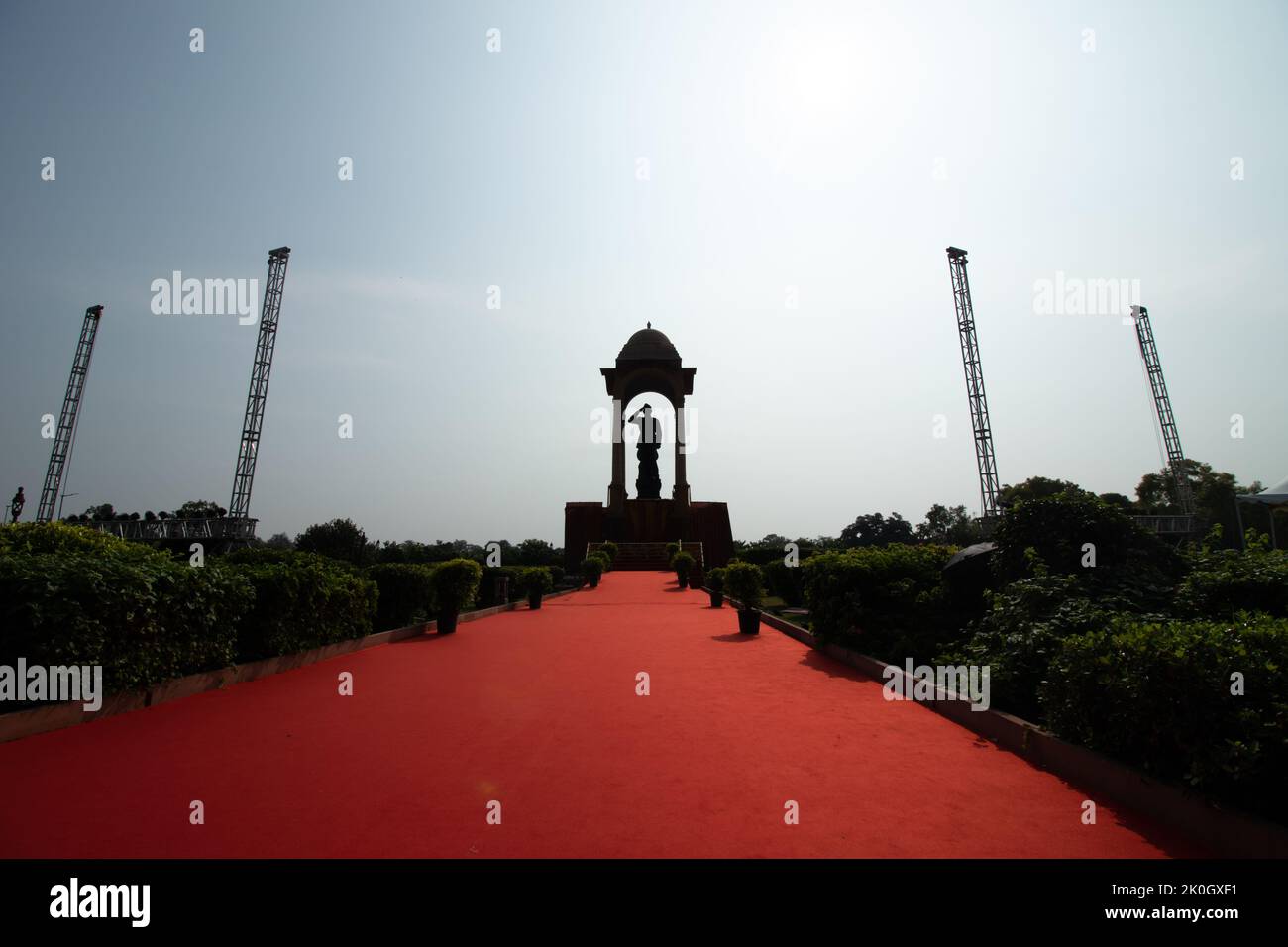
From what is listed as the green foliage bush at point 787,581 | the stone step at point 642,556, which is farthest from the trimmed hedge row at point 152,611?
the stone step at point 642,556

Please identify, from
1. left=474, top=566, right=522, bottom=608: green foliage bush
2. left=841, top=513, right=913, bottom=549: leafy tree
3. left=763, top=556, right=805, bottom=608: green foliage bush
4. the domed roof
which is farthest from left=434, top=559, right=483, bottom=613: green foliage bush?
left=841, top=513, right=913, bottom=549: leafy tree

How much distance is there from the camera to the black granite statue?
3694cm

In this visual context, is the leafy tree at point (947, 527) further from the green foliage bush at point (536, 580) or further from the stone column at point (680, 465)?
the green foliage bush at point (536, 580)

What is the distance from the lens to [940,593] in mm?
7723

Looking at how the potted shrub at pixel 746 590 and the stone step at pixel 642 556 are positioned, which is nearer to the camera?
the potted shrub at pixel 746 590

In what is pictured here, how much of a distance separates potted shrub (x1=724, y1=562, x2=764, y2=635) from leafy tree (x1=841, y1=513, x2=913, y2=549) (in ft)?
201

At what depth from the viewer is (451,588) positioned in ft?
34.5

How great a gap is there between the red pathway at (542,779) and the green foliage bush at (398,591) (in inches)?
176

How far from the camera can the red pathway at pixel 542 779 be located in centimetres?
272
